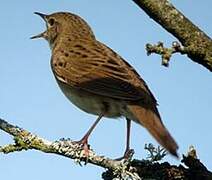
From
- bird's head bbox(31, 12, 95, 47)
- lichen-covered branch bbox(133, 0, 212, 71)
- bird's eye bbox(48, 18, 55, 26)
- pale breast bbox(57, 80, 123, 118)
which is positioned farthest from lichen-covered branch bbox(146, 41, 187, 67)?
bird's eye bbox(48, 18, 55, 26)

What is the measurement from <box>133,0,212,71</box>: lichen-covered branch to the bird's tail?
1124 mm

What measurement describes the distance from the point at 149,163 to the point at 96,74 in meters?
2.62

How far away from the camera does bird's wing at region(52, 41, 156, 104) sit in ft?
16.3

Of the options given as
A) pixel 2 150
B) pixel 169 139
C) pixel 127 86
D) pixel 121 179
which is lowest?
pixel 2 150

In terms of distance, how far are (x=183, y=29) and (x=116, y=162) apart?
1.40 meters

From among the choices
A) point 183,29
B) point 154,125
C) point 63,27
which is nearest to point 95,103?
point 154,125

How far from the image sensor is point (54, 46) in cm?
722

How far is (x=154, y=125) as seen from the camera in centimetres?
421

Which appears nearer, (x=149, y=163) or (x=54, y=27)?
(x=149, y=163)

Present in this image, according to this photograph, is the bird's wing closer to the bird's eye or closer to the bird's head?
the bird's head

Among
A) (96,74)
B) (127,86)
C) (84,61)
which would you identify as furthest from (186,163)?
(84,61)

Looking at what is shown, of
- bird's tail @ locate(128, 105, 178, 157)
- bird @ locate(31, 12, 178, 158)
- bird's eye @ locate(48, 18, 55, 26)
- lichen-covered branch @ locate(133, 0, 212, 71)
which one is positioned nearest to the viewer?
lichen-covered branch @ locate(133, 0, 212, 71)

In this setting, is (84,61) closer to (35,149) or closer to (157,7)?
(35,149)

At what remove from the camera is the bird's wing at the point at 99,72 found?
16.3ft
